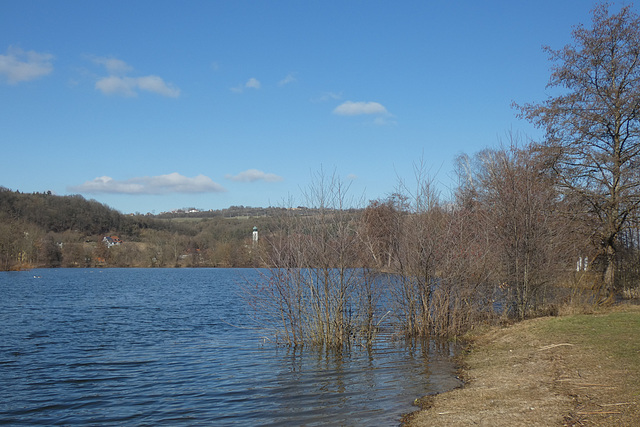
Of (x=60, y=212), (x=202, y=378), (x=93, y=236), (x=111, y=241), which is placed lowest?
Answer: (x=202, y=378)

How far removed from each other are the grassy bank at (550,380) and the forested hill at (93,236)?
75.2 meters

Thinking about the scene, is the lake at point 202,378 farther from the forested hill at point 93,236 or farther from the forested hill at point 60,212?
the forested hill at point 60,212

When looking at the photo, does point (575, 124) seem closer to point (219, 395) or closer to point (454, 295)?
point (454, 295)

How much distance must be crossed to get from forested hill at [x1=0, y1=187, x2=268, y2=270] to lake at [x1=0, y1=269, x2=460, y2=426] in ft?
225

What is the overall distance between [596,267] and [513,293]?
7.15 m

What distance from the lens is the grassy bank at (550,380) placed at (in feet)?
22.1

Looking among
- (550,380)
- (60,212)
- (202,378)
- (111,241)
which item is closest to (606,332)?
(550,380)

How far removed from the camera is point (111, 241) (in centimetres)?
12219

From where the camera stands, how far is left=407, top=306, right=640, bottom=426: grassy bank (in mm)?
6730

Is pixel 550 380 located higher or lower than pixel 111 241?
lower

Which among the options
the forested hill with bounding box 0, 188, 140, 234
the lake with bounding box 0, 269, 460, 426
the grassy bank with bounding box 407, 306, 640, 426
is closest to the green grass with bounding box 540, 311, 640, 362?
the grassy bank with bounding box 407, 306, 640, 426

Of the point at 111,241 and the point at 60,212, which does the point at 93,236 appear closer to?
the point at 60,212

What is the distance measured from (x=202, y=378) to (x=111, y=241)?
120 metres

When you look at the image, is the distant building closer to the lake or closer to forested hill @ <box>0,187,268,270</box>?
forested hill @ <box>0,187,268,270</box>
